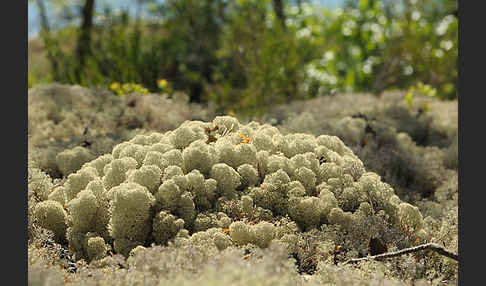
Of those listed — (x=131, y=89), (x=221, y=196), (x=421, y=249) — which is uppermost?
(x=131, y=89)

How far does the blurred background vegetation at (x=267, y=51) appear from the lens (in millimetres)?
6281

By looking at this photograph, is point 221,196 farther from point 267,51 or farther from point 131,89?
point 267,51

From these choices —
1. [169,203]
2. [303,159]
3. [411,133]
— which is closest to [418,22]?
[411,133]

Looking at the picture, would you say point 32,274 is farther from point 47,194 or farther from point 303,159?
point 303,159

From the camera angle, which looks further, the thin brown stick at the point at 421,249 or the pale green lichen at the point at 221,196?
the pale green lichen at the point at 221,196

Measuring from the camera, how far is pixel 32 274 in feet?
4.59

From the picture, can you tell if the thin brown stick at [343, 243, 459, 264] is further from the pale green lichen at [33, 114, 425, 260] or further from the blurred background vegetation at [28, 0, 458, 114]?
the blurred background vegetation at [28, 0, 458, 114]

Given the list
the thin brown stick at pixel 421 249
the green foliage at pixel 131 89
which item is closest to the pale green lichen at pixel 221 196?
the thin brown stick at pixel 421 249

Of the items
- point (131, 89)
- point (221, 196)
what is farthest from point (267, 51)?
point (221, 196)

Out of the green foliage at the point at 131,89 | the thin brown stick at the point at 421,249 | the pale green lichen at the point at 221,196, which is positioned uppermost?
the green foliage at the point at 131,89

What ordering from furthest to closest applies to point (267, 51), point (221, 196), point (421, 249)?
point (267, 51) < point (221, 196) < point (421, 249)

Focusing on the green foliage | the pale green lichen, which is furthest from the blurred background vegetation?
the pale green lichen

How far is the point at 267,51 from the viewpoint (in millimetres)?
5898

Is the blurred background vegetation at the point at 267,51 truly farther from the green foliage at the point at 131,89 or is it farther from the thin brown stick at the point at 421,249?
the thin brown stick at the point at 421,249
